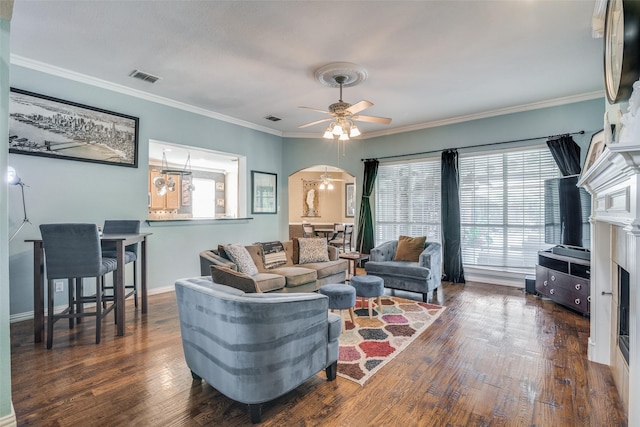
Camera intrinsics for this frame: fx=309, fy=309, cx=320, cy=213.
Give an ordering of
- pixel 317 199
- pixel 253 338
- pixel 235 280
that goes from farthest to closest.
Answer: pixel 317 199 → pixel 235 280 → pixel 253 338

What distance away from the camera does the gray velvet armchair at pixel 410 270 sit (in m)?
4.22

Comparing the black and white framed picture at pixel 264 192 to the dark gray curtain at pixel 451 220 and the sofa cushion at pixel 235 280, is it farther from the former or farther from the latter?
the sofa cushion at pixel 235 280

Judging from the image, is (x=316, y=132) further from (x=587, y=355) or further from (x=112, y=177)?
(x=587, y=355)

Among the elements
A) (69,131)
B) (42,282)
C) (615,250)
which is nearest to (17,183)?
(69,131)

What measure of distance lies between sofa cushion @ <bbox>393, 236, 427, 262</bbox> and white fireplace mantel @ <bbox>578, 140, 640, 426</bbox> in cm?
233

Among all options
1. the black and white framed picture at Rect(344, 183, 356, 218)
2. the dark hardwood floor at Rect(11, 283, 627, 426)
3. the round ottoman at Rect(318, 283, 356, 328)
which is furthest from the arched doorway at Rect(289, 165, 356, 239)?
the dark hardwood floor at Rect(11, 283, 627, 426)

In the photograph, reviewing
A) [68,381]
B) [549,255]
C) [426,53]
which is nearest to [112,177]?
[68,381]

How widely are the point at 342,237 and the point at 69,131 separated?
6350mm

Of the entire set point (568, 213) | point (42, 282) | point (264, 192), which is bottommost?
point (42, 282)

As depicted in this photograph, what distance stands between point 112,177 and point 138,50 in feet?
5.93

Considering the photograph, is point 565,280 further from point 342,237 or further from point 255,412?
point 342,237

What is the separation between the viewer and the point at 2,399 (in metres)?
1.67

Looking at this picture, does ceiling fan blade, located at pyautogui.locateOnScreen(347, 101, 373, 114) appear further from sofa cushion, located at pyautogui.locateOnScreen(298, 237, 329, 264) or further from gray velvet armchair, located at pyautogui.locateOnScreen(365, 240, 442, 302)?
gray velvet armchair, located at pyautogui.locateOnScreen(365, 240, 442, 302)

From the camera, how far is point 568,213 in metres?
4.30
